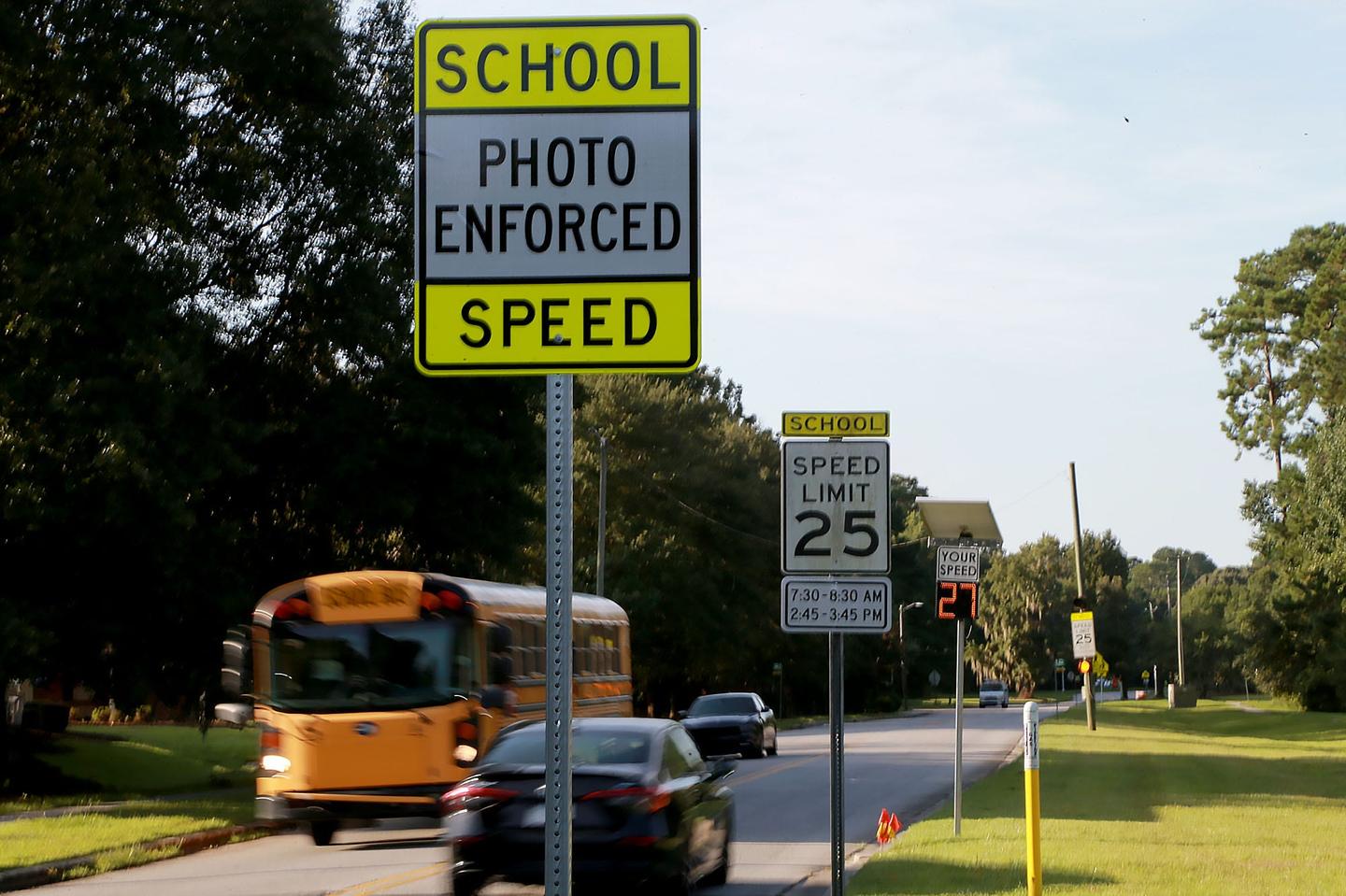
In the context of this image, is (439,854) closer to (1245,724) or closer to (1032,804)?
(1032,804)

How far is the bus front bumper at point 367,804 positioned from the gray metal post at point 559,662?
1389cm

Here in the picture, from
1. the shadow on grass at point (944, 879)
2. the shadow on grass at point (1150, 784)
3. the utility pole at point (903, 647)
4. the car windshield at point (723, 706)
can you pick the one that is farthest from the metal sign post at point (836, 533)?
the utility pole at point (903, 647)

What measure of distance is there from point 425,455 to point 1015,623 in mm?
116682

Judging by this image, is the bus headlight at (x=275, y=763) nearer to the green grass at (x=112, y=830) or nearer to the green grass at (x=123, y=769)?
the green grass at (x=112, y=830)

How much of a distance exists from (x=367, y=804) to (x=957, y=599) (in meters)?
7.04

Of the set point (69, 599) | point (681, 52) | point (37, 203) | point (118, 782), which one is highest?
point (37, 203)

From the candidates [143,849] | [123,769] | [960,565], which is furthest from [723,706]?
[143,849]

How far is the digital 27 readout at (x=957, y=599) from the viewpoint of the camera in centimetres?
1859

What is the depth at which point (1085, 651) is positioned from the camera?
151 feet

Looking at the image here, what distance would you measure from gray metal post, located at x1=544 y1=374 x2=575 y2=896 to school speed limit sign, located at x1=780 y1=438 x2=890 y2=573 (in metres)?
6.20

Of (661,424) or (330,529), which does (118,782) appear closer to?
(330,529)

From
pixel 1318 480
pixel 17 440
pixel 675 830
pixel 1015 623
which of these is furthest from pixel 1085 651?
pixel 1015 623

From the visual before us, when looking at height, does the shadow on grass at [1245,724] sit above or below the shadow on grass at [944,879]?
below

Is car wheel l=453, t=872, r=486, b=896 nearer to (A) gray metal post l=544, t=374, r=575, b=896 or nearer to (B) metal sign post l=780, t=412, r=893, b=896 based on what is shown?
(B) metal sign post l=780, t=412, r=893, b=896
